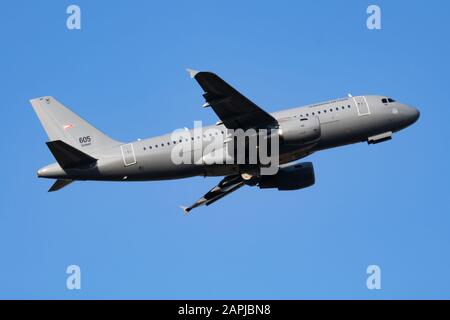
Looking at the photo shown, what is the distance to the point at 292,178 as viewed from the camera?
5741 centimetres

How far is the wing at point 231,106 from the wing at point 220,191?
7.63 meters

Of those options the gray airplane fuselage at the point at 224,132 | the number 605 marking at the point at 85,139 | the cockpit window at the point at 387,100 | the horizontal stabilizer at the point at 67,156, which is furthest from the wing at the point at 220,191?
the cockpit window at the point at 387,100

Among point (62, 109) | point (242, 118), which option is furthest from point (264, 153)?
point (62, 109)

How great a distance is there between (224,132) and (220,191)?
25.2 ft

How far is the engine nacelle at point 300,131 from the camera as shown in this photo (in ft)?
165

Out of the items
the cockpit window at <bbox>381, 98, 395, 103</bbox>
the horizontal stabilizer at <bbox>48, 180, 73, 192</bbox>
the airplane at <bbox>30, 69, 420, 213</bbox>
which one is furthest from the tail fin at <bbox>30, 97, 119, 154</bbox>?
the cockpit window at <bbox>381, 98, 395, 103</bbox>


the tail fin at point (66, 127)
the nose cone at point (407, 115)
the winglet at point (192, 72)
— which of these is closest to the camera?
the winglet at point (192, 72)

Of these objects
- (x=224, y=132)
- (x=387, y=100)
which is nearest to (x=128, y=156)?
(x=224, y=132)

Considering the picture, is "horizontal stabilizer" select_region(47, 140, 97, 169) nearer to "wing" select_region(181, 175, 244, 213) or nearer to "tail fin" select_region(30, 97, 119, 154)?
"tail fin" select_region(30, 97, 119, 154)

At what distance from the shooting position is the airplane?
166 feet

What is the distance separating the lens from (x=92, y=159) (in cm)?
5169

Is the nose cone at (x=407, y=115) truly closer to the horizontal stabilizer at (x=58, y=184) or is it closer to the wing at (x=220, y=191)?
the wing at (x=220, y=191)

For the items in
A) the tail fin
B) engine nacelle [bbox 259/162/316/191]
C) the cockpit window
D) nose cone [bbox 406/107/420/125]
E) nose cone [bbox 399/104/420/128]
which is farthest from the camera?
engine nacelle [bbox 259/162/316/191]

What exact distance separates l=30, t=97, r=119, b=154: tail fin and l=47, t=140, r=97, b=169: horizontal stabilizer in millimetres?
2765
